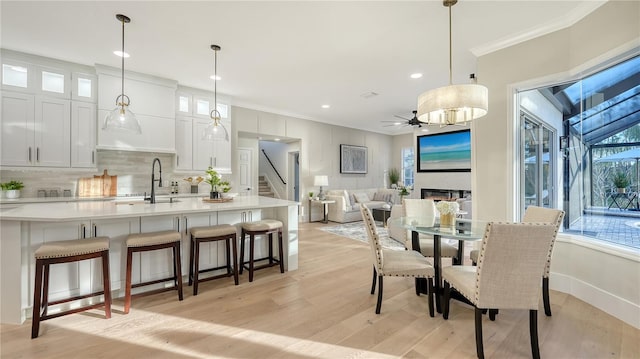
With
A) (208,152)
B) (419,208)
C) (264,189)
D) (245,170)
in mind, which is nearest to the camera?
(419,208)

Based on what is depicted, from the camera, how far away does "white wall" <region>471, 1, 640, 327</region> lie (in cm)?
224

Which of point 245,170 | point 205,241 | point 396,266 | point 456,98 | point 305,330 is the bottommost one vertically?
point 305,330

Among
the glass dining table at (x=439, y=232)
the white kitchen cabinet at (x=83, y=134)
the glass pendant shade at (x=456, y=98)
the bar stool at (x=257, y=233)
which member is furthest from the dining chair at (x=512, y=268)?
the white kitchen cabinet at (x=83, y=134)

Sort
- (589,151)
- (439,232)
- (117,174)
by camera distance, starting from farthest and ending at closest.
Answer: (117,174)
(589,151)
(439,232)

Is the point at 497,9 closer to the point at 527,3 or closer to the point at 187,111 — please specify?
the point at 527,3

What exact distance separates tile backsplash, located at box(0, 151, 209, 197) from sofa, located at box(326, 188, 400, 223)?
3358 millimetres

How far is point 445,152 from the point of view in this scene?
712cm

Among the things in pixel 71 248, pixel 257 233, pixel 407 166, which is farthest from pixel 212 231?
pixel 407 166

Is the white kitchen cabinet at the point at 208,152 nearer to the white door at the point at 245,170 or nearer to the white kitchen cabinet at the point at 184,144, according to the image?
the white kitchen cabinet at the point at 184,144

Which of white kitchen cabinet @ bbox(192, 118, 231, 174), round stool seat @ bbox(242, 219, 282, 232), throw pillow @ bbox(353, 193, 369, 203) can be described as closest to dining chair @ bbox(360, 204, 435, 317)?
round stool seat @ bbox(242, 219, 282, 232)

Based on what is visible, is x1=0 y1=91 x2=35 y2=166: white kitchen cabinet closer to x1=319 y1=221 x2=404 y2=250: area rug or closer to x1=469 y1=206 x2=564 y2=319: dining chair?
x1=319 y1=221 x2=404 y2=250: area rug

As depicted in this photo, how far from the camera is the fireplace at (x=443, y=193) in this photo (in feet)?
22.3

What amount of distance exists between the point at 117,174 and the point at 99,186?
30cm

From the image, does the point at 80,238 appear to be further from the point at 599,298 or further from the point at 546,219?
the point at 599,298
